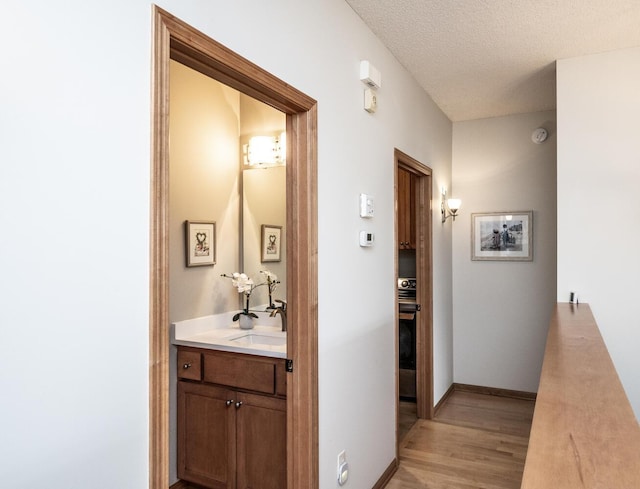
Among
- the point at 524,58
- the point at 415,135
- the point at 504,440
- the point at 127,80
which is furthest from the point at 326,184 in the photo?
the point at 504,440

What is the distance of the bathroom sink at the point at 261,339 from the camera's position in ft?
9.84

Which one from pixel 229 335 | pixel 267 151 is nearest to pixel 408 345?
pixel 229 335

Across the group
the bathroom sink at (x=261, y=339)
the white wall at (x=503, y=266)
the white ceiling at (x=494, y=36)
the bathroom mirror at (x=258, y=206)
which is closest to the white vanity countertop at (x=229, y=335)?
the bathroom sink at (x=261, y=339)

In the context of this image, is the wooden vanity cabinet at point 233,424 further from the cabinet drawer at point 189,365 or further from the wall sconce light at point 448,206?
the wall sconce light at point 448,206

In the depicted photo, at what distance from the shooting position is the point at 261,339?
308cm

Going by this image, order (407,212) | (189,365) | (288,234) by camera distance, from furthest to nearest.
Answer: (407,212) → (189,365) → (288,234)

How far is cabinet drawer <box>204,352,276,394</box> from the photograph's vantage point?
8.04 ft

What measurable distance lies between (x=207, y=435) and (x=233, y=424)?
25cm

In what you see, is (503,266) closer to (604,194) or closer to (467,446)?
(604,194)

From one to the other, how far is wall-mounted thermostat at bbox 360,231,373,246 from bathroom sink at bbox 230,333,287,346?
2.62 ft

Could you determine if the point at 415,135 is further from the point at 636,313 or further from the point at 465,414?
the point at 465,414

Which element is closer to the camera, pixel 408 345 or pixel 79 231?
pixel 79 231

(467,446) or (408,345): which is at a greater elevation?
(408,345)

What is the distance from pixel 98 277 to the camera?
1154 mm
